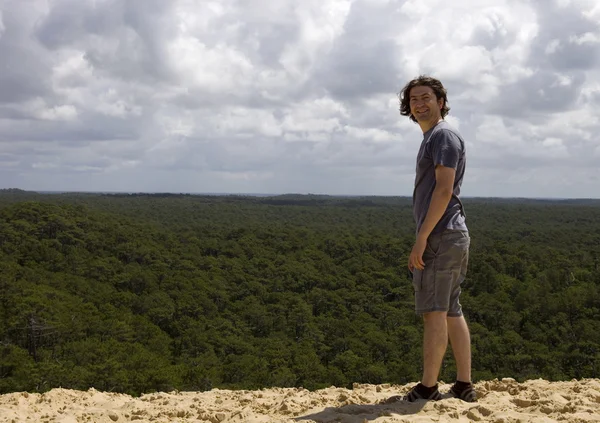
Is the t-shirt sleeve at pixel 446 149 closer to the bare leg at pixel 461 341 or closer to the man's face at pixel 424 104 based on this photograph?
the man's face at pixel 424 104

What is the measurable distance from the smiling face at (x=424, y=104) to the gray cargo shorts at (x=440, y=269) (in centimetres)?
83

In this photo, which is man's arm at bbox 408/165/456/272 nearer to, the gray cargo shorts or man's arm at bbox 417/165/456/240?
man's arm at bbox 417/165/456/240

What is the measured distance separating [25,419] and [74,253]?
4963 centimetres

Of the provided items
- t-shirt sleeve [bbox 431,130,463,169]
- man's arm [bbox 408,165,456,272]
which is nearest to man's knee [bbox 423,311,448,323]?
man's arm [bbox 408,165,456,272]

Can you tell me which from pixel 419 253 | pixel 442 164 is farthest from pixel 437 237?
pixel 442 164

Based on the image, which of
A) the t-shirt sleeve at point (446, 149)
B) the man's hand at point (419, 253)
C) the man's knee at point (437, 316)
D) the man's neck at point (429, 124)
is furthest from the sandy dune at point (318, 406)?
the man's neck at point (429, 124)

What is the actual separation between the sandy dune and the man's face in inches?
77.8

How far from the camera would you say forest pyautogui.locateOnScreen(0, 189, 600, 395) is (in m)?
28.6

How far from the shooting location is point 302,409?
154 inches

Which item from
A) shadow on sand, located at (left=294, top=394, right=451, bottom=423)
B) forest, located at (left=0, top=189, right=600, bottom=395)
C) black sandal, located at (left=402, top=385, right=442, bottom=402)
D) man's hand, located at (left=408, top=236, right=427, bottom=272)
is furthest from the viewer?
forest, located at (left=0, top=189, right=600, bottom=395)

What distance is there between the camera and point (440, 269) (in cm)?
362

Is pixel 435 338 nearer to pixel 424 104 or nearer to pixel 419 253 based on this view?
pixel 419 253

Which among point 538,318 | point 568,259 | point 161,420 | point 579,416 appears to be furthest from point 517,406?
point 568,259

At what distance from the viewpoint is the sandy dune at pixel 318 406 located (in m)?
3.47
